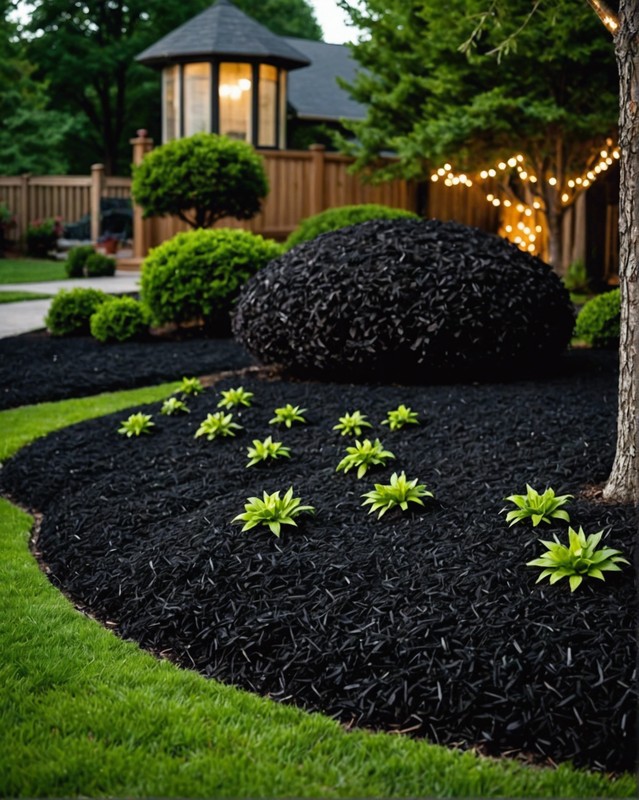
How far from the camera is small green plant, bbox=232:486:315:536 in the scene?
3.85 meters

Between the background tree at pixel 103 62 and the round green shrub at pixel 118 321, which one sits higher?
the background tree at pixel 103 62

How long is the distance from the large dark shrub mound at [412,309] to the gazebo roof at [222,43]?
14.5m

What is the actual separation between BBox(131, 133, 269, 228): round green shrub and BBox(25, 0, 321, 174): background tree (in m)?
16.3

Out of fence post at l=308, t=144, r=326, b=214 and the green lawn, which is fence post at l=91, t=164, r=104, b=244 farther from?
the green lawn

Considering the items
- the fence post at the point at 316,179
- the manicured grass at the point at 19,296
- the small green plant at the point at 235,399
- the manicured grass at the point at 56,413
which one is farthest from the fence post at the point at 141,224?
the small green plant at the point at 235,399

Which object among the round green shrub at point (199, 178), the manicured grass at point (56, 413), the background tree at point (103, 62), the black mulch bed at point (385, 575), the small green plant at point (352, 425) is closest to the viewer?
the black mulch bed at point (385, 575)

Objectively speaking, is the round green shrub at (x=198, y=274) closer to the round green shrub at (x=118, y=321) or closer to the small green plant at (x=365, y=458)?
the round green shrub at (x=118, y=321)

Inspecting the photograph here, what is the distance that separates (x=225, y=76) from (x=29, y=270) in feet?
19.3

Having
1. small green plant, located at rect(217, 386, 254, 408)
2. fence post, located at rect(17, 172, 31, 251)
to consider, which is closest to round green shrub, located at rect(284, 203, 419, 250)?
small green plant, located at rect(217, 386, 254, 408)

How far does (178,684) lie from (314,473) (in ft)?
5.59

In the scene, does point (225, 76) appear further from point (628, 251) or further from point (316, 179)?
point (628, 251)

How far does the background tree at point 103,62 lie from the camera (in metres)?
31.3

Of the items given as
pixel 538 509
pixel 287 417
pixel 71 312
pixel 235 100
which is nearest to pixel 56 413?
pixel 287 417

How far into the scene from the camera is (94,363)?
8.58m
